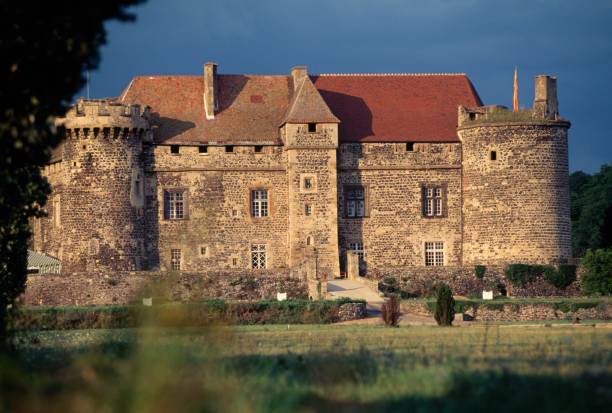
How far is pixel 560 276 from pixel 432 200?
239 inches

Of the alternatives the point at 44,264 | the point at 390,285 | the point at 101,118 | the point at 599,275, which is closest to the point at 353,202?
the point at 390,285

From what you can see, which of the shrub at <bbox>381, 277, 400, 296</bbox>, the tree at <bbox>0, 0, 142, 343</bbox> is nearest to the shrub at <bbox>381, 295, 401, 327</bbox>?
the shrub at <bbox>381, 277, 400, 296</bbox>

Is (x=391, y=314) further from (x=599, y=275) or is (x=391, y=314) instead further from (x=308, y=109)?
(x=308, y=109)

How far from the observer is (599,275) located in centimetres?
4878

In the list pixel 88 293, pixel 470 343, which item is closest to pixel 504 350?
pixel 470 343

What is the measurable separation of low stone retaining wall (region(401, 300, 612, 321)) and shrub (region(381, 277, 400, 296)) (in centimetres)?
438

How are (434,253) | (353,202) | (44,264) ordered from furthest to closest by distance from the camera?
(434,253) < (353,202) < (44,264)

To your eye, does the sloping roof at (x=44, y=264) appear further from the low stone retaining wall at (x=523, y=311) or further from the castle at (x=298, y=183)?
the low stone retaining wall at (x=523, y=311)

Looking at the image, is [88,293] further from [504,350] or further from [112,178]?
[504,350]

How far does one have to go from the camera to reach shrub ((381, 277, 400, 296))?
157 ft

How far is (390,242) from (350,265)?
2593mm

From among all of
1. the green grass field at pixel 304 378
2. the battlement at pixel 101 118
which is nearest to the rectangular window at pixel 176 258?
the battlement at pixel 101 118

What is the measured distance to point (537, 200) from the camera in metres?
49.6

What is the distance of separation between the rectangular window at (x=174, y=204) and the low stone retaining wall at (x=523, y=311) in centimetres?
1122
